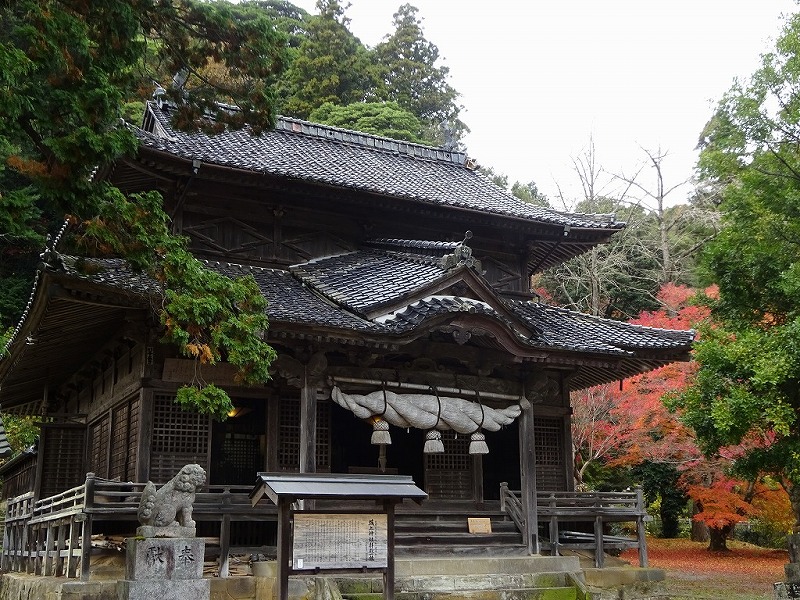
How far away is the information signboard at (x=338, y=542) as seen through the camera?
9.70m

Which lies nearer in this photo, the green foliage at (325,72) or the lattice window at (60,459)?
the lattice window at (60,459)

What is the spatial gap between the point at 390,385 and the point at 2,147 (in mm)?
7758

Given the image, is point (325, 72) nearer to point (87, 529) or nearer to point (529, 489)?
point (529, 489)

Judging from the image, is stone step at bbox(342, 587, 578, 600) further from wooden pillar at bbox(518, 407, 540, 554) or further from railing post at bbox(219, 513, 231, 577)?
railing post at bbox(219, 513, 231, 577)

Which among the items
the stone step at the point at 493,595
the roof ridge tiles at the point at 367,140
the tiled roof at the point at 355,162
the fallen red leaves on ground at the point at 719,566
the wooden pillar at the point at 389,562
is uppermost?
the roof ridge tiles at the point at 367,140

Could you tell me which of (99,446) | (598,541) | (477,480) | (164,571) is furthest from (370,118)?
(164,571)

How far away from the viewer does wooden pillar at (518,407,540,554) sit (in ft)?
46.6

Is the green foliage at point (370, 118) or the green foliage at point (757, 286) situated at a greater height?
the green foliage at point (370, 118)

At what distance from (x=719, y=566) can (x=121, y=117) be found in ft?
67.4

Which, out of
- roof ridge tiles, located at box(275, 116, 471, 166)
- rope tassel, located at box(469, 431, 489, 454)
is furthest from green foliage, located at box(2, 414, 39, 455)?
rope tassel, located at box(469, 431, 489, 454)

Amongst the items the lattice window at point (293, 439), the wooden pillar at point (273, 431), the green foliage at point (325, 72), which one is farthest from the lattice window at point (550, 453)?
the green foliage at point (325, 72)

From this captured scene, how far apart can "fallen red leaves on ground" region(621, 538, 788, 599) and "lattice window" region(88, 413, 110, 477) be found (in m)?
12.5

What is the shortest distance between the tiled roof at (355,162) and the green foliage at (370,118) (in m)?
16.3

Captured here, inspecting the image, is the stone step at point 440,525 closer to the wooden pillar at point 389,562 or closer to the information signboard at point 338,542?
the wooden pillar at point 389,562
